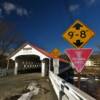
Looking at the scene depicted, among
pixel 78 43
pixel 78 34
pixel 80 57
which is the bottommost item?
pixel 80 57

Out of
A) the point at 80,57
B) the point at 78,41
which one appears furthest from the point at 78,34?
the point at 80,57

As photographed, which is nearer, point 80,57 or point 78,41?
point 80,57

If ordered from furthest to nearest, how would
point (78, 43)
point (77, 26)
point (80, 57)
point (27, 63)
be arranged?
1. point (27, 63)
2. point (77, 26)
3. point (78, 43)
4. point (80, 57)

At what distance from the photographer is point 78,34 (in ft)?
30.1

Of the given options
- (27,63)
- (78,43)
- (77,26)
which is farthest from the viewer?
(27,63)

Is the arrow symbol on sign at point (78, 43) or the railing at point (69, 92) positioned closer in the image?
the railing at point (69, 92)

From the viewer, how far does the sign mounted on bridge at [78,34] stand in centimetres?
905

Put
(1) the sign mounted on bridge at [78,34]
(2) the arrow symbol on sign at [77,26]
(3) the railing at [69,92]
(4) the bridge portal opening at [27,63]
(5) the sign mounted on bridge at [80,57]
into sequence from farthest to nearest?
(4) the bridge portal opening at [27,63] < (2) the arrow symbol on sign at [77,26] < (1) the sign mounted on bridge at [78,34] < (5) the sign mounted on bridge at [80,57] < (3) the railing at [69,92]

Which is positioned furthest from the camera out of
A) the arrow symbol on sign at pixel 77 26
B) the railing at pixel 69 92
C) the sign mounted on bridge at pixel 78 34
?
the arrow symbol on sign at pixel 77 26

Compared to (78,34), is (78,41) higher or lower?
lower

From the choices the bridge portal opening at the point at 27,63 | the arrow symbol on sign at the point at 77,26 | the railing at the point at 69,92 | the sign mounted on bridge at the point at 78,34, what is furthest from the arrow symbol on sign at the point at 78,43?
the bridge portal opening at the point at 27,63

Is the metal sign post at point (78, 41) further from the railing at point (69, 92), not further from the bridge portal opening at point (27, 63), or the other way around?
the bridge portal opening at point (27, 63)

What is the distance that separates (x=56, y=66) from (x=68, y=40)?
1765cm

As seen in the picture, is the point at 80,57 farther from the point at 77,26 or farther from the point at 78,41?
the point at 77,26
